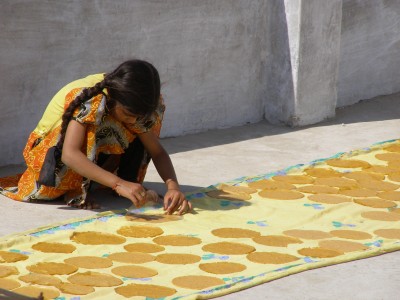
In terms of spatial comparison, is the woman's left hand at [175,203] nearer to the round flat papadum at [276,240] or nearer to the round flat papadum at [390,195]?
the round flat papadum at [276,240]

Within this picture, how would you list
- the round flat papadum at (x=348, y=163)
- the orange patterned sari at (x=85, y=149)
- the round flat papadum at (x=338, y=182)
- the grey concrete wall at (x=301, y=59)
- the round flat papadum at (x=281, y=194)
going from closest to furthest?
the orange patterned sari at (x=85, y=149) < the round flat papadum at (x=281, y=194) < the round flat papadum at (x=338, y=182) < the round flat papadum at (x=348, y=163) < the grey concrete wall at (x=301, y=59)

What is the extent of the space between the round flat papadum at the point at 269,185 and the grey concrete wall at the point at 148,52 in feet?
4.21

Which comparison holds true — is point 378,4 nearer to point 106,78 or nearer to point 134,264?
point 106,78

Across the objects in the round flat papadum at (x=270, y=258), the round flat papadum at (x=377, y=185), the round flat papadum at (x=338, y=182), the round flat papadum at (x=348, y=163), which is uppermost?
the round flat papadum at (x=348, y=163)

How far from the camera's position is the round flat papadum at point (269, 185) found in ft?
18.0

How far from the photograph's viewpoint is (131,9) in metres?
6.29

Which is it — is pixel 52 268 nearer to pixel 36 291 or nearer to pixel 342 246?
pixel 36 291

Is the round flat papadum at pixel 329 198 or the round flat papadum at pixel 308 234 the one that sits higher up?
the round flat papadum at pixel 329 198

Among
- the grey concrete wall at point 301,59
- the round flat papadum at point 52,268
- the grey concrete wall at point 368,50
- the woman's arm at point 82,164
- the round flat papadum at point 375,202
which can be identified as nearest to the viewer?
the round flat papadum at point 52,268

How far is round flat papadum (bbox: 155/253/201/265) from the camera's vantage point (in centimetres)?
418

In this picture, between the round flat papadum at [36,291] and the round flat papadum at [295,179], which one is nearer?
the round flat papadum at [36,291]

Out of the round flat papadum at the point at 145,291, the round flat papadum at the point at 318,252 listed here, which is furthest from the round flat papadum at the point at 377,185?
the round flat papadum at the point at 145,291

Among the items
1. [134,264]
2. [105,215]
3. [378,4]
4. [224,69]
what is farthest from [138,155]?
[378,4]

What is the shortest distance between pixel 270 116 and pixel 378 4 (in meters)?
1.53
